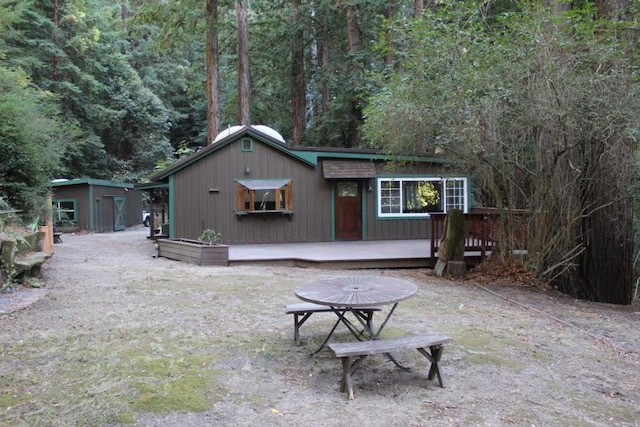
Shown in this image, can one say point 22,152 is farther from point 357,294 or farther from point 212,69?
point 357,294

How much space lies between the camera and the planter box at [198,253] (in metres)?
9.35

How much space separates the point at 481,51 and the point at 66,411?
6722 millimetres

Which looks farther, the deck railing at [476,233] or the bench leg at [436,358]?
the deck railing at [476,233]

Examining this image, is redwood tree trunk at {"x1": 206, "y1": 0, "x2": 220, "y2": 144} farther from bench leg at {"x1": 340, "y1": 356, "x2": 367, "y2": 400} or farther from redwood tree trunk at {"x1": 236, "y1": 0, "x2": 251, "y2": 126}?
bench leg at {"x1": 340, "y1": 356, "x2": 367, "y2": 400}

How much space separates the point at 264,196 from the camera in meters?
12.6

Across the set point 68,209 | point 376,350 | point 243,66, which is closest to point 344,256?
point 376,350

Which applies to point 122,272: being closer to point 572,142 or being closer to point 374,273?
point 374,273

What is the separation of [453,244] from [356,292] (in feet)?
17.1

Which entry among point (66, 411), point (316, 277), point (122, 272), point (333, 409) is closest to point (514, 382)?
point (333, 409)

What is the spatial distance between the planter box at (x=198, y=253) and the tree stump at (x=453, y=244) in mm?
4158

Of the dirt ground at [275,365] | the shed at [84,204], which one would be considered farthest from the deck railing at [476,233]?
the shed at [84,204]

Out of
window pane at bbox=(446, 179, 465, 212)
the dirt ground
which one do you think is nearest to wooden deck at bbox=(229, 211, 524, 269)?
the dirt ground

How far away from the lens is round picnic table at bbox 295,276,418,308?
351 centimetres

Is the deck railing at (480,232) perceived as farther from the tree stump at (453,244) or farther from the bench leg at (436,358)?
the bench leg at (436,358)
